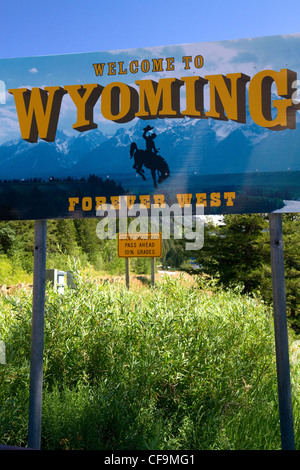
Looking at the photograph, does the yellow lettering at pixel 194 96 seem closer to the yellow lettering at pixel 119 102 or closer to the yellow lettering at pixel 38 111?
the yellow lettering at pixel 119 102

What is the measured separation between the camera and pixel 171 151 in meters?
3.25

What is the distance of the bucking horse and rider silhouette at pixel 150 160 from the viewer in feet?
10.5

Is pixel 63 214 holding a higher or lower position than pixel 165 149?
lower

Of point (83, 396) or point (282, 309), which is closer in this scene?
point (282, 309)

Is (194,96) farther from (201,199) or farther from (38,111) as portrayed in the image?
(38,111)

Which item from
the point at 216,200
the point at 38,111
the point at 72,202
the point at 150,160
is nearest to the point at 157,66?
the point at 150,160

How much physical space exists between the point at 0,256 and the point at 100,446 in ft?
71.6

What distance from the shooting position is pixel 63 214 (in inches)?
129

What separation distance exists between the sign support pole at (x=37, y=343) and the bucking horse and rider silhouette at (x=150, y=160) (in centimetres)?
93

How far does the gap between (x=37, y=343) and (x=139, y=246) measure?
8.89 metres

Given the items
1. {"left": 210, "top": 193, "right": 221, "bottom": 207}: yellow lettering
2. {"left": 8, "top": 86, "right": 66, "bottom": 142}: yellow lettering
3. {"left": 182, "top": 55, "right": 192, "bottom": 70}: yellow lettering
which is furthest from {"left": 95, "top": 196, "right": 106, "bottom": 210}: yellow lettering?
{"left": 182, "top": 55, "right": 192, "bottom": 70}: yellow lettering

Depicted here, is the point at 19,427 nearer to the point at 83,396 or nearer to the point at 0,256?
the point at 83,396
